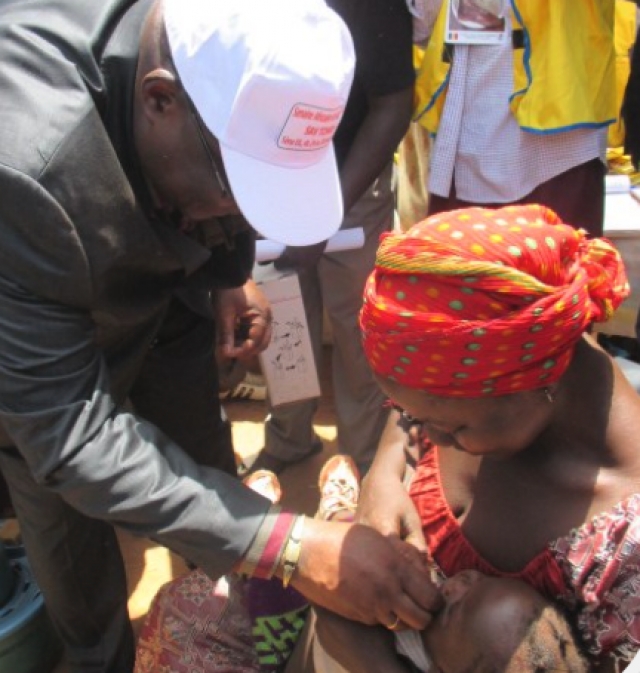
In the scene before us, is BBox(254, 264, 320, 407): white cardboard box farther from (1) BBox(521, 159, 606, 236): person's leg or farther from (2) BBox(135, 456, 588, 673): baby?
(1) BBox(521, 159, 606, 236): person's leg

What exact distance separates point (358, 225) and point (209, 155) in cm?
164

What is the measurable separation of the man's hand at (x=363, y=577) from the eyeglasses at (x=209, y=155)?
2.38ft

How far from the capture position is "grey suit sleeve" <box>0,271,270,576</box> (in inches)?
63.9

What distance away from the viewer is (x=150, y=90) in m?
1.60

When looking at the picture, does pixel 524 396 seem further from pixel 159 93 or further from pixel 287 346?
pixel 287 346

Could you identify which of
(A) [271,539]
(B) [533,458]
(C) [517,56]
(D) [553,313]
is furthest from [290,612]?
(C) [517,56]

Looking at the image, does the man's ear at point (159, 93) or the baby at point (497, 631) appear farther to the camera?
the man's ear at point (159, 93)

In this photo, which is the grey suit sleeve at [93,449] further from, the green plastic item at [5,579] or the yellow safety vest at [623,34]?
the yellow safety vest at [623,34]

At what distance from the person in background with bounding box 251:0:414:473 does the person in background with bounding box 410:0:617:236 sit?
0.13 m

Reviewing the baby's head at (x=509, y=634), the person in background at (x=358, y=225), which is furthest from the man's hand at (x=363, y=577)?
the person in background at (x=358, y=225)

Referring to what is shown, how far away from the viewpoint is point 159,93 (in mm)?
1603

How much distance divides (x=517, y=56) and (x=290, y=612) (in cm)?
189

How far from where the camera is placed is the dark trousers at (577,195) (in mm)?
2779

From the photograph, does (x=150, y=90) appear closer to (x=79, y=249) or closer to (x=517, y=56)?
(x=79, y=249)
